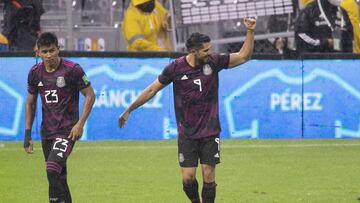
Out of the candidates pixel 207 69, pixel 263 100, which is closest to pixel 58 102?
pixel 207 69

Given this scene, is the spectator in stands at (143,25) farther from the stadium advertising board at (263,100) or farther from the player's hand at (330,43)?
the player's hand at (330,43)

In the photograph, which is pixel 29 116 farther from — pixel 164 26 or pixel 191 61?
pixel 164 26

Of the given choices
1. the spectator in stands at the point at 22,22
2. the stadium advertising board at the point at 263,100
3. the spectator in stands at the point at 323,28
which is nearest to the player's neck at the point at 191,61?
the stadium advertising board at the point at 263,100

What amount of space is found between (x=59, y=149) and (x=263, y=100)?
9123 mm

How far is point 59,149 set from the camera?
31.5 feet

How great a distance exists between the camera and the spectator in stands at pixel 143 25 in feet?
60.9

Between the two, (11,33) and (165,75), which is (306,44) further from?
(165,75)

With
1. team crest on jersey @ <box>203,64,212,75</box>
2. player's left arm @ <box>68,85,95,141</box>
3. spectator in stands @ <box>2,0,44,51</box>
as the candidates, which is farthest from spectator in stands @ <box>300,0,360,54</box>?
player's left arm @ <box>68,85,95,141</box>

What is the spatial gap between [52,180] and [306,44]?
10292mm

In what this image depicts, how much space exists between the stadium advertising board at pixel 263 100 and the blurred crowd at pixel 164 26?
2.02 ft

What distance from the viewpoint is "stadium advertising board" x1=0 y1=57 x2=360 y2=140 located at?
1791cm

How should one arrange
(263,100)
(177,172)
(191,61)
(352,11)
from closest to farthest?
(191,61)
(177,172)
(263,100)
(352,11)

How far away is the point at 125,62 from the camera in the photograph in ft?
58.7

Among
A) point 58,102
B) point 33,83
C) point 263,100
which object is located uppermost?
point 33,83
